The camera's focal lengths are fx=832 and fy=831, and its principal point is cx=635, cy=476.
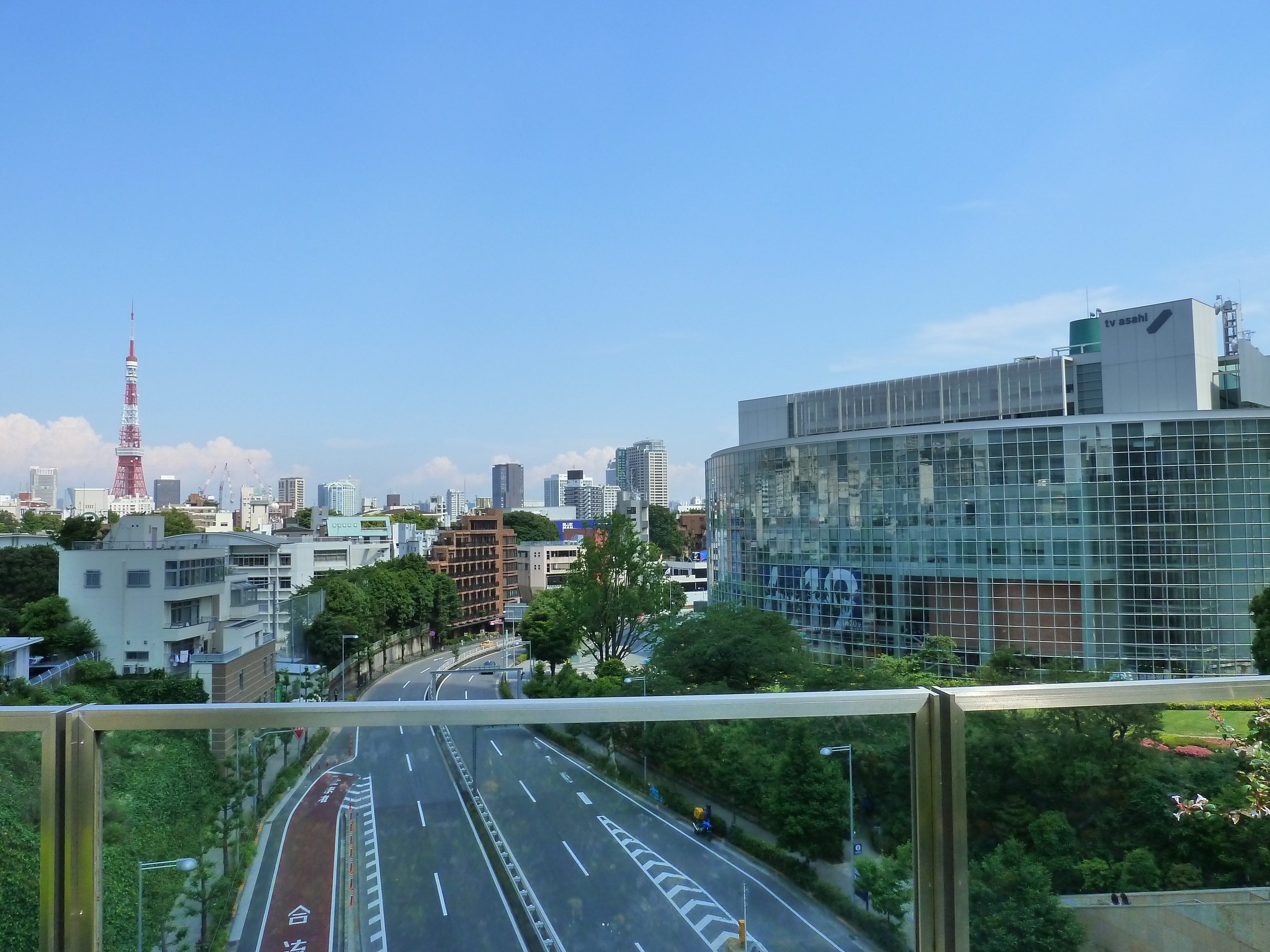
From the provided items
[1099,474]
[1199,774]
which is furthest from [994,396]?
[1199,774]

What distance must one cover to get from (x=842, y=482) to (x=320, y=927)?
73.2 feet

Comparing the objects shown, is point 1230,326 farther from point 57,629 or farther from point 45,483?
point 45,483

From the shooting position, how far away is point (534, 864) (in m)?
1.13

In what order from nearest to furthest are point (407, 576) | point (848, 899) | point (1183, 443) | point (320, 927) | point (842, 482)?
point (320, 927) < point (848, 899) < point (1183, 443) < point (842, 482) < point (407, 576)

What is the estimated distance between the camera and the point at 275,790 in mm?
1112

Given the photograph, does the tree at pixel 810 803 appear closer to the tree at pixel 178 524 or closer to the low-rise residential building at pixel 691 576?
the tree at pixel 178 524

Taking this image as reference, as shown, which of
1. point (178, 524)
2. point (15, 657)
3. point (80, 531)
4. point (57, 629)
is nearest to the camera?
point (15, 657)

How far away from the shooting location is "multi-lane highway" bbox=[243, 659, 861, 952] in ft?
3.61

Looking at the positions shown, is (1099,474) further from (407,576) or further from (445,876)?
(407,576)

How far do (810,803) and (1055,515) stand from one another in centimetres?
2102

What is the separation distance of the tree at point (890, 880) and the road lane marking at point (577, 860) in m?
0.38

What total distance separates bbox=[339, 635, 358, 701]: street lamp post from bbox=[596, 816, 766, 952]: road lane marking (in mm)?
25792

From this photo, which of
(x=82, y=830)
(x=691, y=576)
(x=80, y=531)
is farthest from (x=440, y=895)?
(x=691, y=576)

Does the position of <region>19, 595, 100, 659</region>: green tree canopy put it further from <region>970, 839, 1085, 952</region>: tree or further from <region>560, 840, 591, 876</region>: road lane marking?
<region>970, 839, 1085, 952</region>: tree
